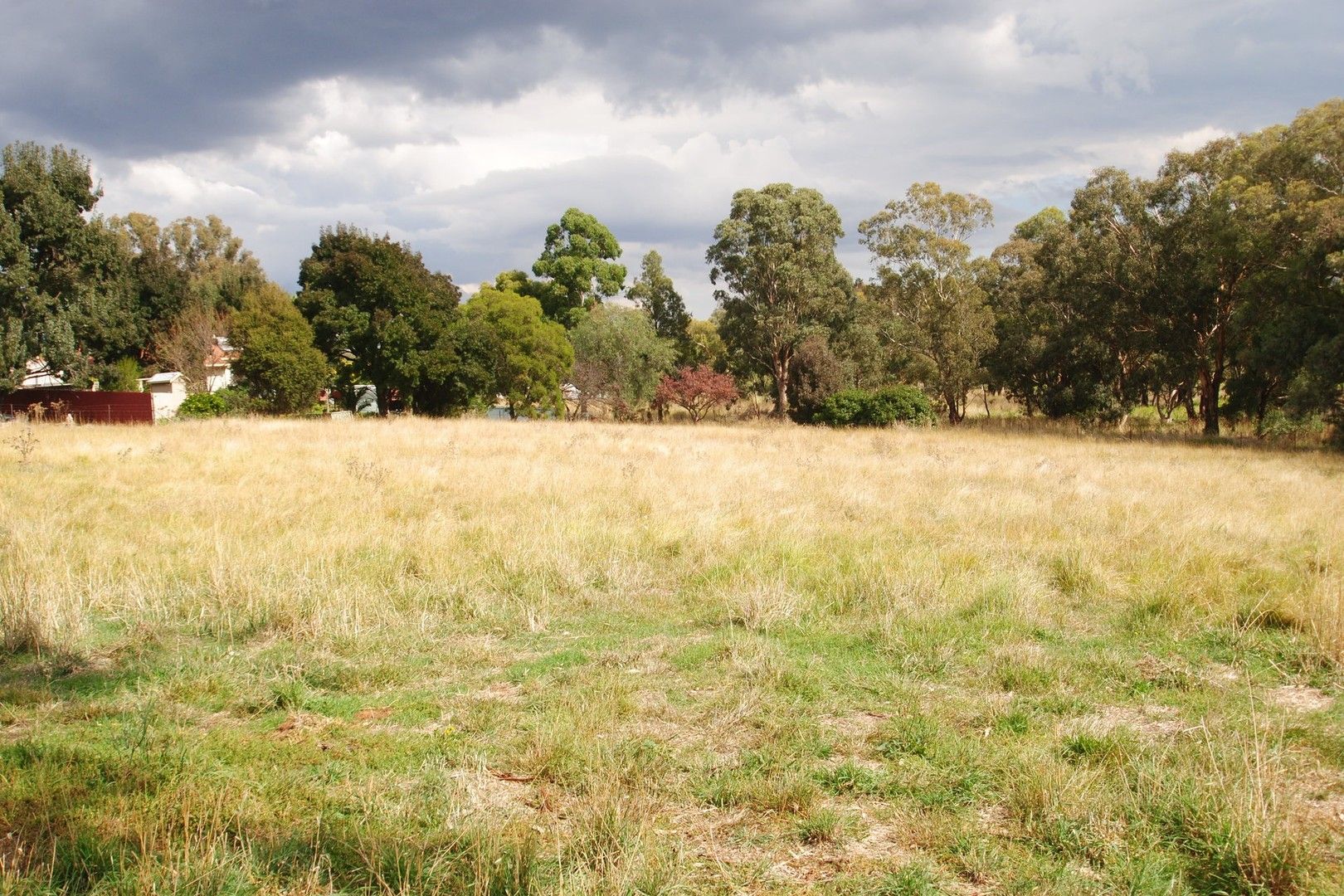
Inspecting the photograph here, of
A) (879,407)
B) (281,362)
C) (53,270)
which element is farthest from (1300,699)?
(53,270)

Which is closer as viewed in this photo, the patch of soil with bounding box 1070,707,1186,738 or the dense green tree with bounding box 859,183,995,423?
the patch of soil with bounding box 1070,707,1186,738

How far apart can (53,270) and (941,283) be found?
41924mm

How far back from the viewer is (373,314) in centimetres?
3784

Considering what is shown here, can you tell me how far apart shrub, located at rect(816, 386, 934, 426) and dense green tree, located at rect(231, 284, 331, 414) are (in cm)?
2387

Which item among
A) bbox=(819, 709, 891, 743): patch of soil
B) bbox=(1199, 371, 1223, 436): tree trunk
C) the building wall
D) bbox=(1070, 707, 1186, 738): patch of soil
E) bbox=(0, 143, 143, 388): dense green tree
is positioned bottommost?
bbox=(1070, 707, 1186, 738): patch of soil

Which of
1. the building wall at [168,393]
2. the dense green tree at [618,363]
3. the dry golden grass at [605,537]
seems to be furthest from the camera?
the building wall at [168,393]

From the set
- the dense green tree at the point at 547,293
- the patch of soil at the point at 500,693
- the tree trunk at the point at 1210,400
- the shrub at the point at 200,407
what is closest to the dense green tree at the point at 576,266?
the dense green tree at the point at 547,293

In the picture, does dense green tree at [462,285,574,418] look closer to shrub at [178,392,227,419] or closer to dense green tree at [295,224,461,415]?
dense green tree at [295,224,461,415]

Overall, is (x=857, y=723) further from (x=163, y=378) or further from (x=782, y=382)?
(x=163, y=378)

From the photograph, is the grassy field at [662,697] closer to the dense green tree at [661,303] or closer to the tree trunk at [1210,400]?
the tree trunk at [1210,400]

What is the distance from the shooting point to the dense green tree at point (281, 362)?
35406 mm

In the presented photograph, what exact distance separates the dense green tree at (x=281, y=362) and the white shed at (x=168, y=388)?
11.5 m

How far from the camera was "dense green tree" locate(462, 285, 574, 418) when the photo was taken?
42031 millimetres

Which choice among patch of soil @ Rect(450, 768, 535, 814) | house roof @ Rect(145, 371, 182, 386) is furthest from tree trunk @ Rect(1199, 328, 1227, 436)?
house roof @ Rect(145, 371, 182, 386)
